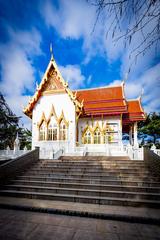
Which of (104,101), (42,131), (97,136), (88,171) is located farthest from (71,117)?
(88,171)

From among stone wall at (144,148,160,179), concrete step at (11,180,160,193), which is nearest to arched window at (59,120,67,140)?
concrete step at (11,180,160,193)

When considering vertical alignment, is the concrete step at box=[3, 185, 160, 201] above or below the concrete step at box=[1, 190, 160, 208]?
above

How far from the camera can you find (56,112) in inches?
632

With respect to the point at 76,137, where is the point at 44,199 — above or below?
below

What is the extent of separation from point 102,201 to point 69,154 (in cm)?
796

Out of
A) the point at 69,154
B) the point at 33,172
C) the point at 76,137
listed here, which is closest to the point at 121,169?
the point at 33,172

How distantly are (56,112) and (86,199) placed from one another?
11.1 m

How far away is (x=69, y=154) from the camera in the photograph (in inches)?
534

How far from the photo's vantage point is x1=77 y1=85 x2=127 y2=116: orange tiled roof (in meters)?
15.6

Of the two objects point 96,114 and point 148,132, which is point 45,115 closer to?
point 96,114

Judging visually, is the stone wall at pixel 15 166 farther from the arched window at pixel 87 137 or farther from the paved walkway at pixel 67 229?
the arched window at pixel 87 137

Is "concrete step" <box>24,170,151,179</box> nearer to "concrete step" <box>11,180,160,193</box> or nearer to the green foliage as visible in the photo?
"concrete step" <box>11,180,160,193</box>

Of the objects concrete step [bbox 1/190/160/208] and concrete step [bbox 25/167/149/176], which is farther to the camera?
concrete step [bbox 25/167/149/176]

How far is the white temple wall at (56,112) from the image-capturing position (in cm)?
1519
